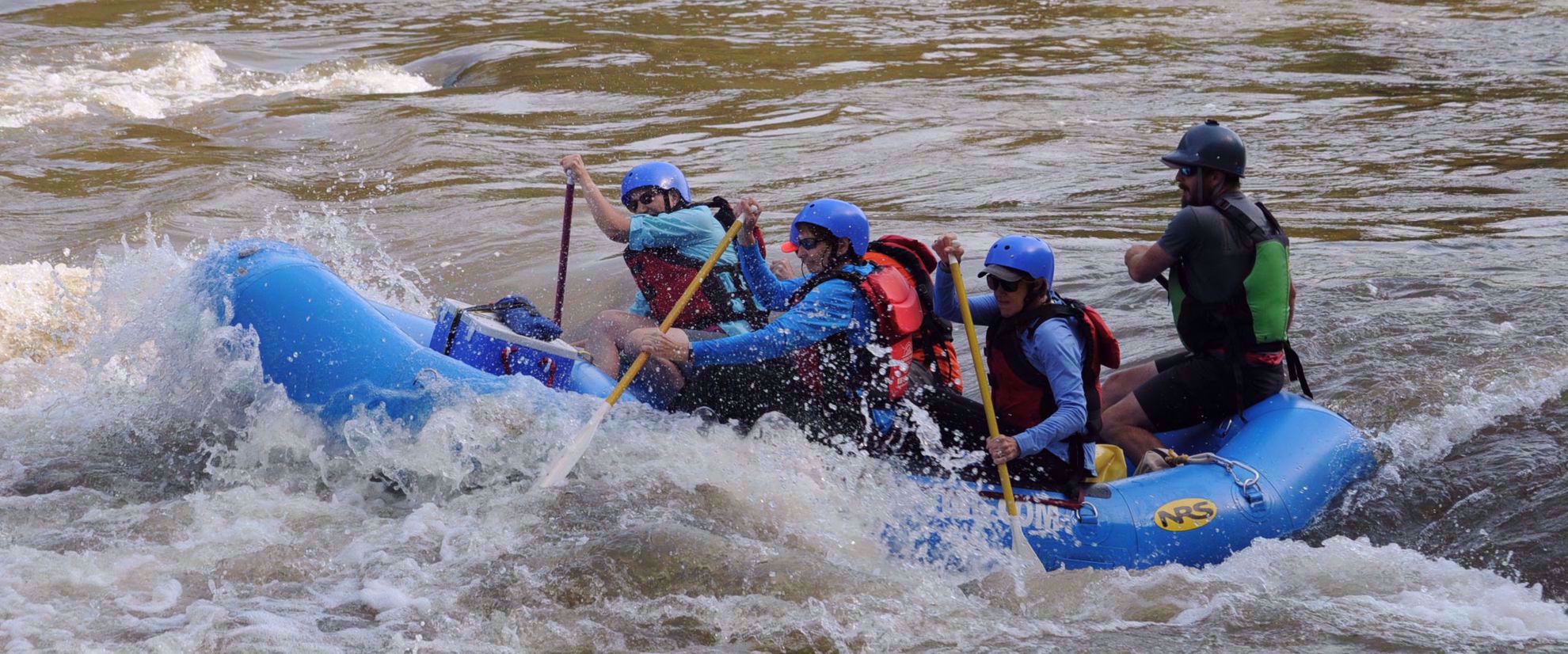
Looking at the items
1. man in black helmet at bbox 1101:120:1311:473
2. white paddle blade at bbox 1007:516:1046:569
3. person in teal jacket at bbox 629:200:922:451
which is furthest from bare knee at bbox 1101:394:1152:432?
A: person in teal jacket at bbox 629:200:922:451

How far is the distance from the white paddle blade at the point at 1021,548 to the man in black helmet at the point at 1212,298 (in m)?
0.79

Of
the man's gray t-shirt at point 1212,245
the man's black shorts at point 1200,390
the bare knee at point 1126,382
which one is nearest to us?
the man's gray t-shirt at point 1212,245

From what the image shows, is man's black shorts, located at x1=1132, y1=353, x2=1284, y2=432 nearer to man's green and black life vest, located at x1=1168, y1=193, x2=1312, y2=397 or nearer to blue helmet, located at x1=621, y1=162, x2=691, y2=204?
man's green and black life vest, located at x1=1168, y1=193, x2=1312, y2=397

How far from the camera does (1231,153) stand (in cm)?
551

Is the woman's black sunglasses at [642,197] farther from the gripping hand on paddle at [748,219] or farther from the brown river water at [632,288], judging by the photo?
the brown river water at [632,288]

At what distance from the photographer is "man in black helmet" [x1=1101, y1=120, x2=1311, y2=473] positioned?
551cm

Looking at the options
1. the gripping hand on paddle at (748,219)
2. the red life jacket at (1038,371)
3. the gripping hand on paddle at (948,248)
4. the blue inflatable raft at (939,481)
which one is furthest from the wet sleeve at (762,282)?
the red life jacket at (1038,371)

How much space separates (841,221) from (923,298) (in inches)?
17.9

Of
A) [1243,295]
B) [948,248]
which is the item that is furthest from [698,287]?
[1243,295]

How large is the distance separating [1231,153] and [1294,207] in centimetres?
554

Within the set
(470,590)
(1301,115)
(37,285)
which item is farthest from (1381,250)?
(37,285)

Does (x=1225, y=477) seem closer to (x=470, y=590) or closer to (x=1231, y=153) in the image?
(x=1231, y=153)

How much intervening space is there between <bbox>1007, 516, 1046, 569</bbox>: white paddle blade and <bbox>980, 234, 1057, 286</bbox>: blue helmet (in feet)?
2.86

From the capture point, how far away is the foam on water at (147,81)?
1552 cm
